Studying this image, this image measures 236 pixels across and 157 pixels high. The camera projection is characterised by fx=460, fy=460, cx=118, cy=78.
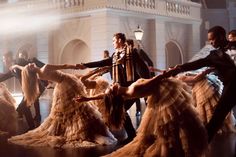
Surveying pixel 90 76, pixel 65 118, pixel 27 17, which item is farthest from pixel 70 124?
pixel 27 17

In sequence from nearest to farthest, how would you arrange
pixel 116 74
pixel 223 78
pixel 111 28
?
1. pixel 223 78
2. pixel 116 74
3. pixel 111 28

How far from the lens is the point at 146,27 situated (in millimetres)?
22141

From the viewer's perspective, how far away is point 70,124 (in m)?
7.38

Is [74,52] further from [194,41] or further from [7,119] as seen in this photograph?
[7,119]

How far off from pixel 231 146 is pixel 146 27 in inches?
618

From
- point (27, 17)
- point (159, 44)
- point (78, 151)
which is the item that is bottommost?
point (78, 151)

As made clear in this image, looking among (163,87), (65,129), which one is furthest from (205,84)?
(163,87)

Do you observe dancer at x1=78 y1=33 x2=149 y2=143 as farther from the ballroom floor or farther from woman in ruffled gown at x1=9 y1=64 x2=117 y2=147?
the ballroom floor

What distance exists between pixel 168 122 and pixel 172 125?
0.17ft

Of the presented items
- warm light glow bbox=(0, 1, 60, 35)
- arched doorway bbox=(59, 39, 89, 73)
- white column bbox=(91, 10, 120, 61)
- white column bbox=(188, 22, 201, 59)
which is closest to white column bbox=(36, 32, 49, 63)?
warm light glow bbox=(0, 1, 60, 35)

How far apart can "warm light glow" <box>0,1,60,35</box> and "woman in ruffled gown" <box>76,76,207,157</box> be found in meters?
17.0

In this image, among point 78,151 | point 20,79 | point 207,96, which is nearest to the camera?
point 78,151

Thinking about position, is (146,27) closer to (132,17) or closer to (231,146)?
(132,17)

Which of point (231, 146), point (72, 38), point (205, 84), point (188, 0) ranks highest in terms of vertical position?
point (188, 0)
